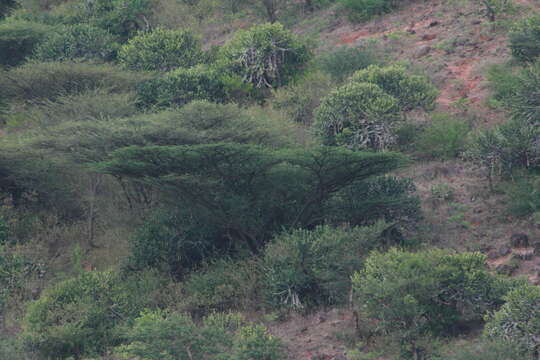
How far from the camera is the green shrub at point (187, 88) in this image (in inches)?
1029

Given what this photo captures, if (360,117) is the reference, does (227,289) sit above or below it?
below

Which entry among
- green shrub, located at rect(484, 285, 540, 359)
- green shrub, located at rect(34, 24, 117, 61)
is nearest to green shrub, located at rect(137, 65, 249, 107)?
green shrub, located at rect(34, 24, 117, 61)

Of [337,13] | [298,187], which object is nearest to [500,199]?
[298,187]

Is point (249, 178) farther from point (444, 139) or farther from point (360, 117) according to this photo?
point (444, 139)

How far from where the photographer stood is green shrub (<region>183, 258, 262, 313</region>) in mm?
17344

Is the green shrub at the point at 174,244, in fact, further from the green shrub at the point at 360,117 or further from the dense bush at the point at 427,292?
the dense bush at the point at 427,292

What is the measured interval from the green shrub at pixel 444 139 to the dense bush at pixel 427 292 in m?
7.98

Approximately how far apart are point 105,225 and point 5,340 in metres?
6.67

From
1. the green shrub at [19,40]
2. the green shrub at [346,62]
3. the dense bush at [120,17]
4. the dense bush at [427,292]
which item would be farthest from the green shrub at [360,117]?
the dense bush at [120,17]

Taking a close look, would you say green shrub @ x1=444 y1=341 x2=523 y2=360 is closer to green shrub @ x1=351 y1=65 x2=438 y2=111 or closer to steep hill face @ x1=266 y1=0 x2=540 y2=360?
steep hill face @ x1=266 y1=0 x2=540 y2=360

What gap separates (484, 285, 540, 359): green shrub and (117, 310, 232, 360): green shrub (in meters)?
4.53

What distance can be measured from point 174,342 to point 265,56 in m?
16.3

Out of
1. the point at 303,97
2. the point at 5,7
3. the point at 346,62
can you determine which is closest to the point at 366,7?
the point at 346,62

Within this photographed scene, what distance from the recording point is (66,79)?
27688 mm
